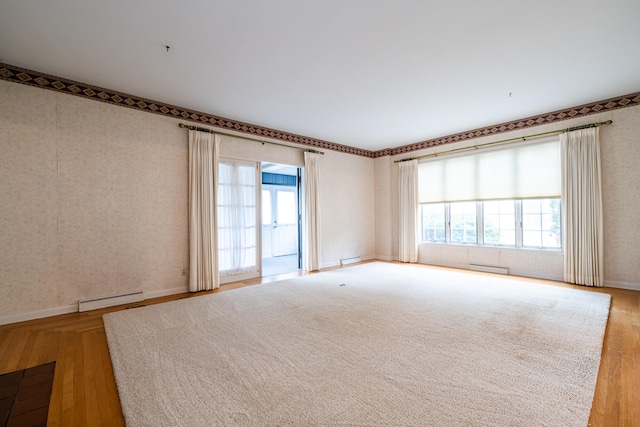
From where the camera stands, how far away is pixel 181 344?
2.58 m

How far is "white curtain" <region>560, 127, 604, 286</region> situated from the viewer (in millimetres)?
4418

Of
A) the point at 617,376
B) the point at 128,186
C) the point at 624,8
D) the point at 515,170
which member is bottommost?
the point at 617,376

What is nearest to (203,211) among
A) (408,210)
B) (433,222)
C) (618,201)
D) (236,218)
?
(236,218)

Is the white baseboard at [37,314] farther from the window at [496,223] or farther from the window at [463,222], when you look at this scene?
the window at [463,222]

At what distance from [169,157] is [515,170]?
6314mm

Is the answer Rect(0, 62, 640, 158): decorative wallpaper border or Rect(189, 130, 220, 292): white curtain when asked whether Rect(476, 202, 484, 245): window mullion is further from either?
Rect(189, 130, 220, 292): white curtain

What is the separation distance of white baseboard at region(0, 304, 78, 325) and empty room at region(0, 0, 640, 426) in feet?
0.06

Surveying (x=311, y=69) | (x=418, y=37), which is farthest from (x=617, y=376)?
(x=311, y=69)

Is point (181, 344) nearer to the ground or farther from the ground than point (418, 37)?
nearer to the ground

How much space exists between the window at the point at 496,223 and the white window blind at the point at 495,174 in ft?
0.69

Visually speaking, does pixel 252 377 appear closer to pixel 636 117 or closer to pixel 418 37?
pixel 418 37

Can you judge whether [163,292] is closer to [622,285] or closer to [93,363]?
[93,363]

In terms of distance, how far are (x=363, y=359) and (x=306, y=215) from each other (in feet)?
13.3

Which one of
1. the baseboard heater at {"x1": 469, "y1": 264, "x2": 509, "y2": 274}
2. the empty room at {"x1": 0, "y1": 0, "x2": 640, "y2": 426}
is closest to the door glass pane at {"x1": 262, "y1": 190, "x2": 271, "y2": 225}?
the empty room at {"x1": 0, "y1": 0, "x2": 640, "y2": 426}
